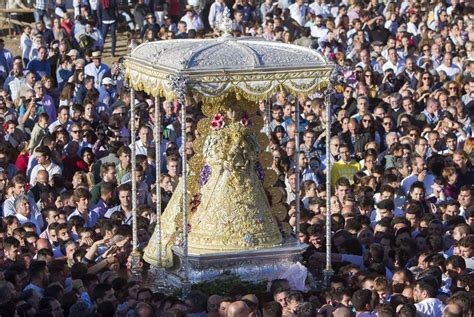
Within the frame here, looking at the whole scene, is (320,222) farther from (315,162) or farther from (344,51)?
(344,51)

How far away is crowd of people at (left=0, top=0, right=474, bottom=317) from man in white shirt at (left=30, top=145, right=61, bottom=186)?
0.02 m

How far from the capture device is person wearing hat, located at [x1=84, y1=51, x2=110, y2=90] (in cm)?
2561

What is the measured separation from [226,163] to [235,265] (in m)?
1.07

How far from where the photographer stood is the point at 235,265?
1730cm

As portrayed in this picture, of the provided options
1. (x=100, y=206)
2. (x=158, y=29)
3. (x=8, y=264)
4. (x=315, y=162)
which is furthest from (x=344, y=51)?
(x=8, y=264)

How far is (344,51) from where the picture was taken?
2842 cm

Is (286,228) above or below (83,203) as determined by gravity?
below

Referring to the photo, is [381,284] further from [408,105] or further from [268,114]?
[408,105]

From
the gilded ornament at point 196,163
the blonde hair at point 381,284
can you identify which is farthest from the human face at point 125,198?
the blonde hair at point 381,284

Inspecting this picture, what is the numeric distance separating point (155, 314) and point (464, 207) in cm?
578

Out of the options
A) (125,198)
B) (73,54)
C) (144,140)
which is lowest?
(125,198)

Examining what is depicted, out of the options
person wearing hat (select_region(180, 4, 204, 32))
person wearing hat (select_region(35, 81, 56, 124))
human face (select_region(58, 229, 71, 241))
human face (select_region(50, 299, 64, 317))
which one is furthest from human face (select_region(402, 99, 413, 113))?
human face (select_region(50, 299, 64, 317))

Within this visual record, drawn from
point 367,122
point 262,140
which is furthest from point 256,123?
point 367,122

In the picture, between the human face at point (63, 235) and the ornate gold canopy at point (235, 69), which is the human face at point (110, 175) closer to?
the human face at point (63, 235)
